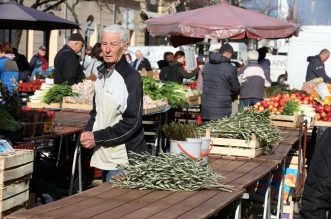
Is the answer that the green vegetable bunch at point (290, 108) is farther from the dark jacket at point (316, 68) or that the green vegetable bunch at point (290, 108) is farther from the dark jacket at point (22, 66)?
the dark jacket at point (316, 68)

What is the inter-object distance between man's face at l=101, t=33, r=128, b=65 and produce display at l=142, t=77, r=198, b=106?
20.7ft

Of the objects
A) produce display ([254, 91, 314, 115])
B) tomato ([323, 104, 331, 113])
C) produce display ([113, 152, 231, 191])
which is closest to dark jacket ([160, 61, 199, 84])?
produce display ([254, 91, 314, 115])

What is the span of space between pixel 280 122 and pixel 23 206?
505 cm

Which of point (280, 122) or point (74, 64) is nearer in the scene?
point (280, 122)

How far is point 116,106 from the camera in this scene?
554 cm

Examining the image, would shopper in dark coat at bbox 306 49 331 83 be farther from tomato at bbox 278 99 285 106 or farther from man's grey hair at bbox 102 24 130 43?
man's grey hair at bbox 102 24 130 43

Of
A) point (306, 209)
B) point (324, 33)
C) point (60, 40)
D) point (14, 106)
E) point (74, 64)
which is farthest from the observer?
point (60, 40)

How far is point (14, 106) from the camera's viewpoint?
664 cm

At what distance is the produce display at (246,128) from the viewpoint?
6809mm

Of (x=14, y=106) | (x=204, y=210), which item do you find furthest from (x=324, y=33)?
(x=204, y=210)

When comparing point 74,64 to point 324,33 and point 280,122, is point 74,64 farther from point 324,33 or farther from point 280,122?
point 324,33

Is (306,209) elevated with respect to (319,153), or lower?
lower

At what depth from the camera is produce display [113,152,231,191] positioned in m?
4.82

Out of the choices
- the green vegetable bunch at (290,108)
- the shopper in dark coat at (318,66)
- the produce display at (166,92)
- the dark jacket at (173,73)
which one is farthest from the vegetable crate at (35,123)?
the shopper in dark coat at (318,66)
